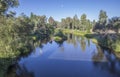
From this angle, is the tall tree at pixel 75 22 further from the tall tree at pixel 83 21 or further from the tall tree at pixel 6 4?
the tall tree at pixel 6 4

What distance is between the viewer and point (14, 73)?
23.3 meters

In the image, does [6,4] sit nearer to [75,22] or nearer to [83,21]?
[83,21]

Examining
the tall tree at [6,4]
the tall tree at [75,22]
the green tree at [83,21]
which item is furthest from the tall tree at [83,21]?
→ the tall tree at [6,4]

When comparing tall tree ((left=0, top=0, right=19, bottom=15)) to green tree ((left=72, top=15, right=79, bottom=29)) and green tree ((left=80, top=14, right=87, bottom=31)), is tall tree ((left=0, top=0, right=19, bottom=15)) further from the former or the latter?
green tree ((left=72, top=15, right=79, bottom=29))

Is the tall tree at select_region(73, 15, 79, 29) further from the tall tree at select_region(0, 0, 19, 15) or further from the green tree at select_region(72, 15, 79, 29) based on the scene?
the tall tree at select_region(0, 0, 19, 15)

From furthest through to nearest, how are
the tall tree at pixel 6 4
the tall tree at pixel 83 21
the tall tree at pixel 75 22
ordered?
the tall tree at pixel 75 22 → the tall tree at pixel 83 21 → the tall tree at pixel 6 4

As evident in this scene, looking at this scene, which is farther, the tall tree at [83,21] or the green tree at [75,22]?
the green tree at [75,22]

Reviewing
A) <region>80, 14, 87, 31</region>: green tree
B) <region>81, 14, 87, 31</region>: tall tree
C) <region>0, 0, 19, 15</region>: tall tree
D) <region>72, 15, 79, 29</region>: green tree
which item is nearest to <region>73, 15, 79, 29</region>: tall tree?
<region>72, 15, 79, 29</region>: green tree

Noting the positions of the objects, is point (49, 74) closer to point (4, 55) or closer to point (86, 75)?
point (86, 75)

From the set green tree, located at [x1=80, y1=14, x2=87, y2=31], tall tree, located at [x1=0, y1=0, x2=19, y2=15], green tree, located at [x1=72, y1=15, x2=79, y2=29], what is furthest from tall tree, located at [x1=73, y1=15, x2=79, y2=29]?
tall tree, located at [x1=0, y1=0, x2=19, y2=15]

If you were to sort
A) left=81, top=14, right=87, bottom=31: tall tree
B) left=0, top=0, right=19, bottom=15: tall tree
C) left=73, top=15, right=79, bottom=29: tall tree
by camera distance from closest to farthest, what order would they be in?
left=0, top=0, right=19, bottom=15: tall tree → left=81, top=14, right=87, bottom=31: tall tree → left=73, top=15, right=79, bottom=29: tall tree

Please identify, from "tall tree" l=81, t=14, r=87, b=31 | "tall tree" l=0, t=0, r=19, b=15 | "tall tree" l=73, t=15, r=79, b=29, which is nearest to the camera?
"tall tree" l=0, t=0, r=19, b=15

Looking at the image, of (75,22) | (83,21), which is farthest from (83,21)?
(75,22)

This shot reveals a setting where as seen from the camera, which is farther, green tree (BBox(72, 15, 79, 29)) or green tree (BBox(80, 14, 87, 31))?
green tree (BBox(72, 15, 79, 29))
